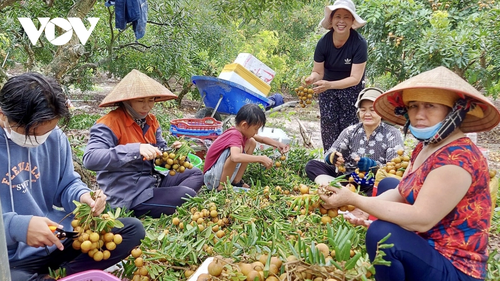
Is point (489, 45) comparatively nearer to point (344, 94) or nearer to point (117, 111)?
point (344, 94)

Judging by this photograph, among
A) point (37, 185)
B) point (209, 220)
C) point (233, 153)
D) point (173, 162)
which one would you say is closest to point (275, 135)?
point (233, 153)

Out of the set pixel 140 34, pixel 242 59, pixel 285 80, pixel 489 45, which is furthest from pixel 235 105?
pixel 285 80

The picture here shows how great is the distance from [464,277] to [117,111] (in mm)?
2381

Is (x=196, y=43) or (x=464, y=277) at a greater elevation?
(x=196, y=43)

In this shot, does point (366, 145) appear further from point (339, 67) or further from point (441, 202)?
point (441, 202)

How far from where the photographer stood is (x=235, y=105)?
5320 mm

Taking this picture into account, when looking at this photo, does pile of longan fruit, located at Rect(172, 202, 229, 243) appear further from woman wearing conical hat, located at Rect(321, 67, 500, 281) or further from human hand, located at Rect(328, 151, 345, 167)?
woman wearing conical hat, located at Rect(321, 67, 500, 281)

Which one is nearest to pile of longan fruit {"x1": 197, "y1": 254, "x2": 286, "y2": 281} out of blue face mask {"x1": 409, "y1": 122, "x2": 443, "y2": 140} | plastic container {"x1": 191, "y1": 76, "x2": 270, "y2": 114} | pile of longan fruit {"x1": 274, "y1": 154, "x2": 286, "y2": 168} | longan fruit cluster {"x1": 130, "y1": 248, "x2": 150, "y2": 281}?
longan fruit cluster {"x1": 130, "y1": 248, "x2": 150, "y2": 281}

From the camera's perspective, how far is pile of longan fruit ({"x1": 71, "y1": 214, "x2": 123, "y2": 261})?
6.29ft

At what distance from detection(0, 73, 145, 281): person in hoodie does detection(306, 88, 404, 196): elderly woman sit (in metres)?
1.87

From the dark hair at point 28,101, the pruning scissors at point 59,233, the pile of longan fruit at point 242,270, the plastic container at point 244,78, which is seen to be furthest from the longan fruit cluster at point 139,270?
the plastic container at point 244,78

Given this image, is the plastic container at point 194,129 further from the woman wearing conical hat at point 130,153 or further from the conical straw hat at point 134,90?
the conical straw hat at point 134,90

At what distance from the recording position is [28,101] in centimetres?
177

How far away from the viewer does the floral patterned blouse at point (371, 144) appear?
3346 mm
